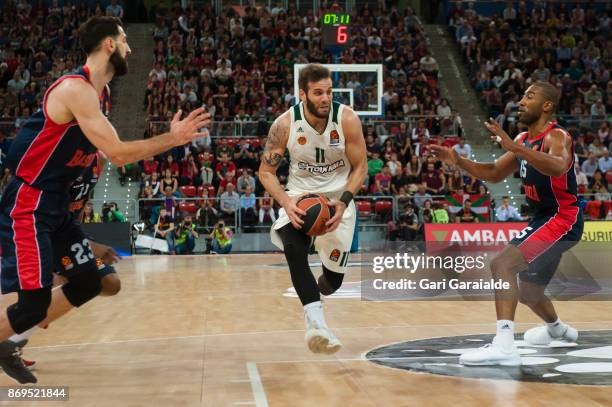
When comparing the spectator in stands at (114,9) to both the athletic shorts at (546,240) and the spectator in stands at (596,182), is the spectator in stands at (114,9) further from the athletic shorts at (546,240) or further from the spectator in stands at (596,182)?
the athletic shorts at (546,240)

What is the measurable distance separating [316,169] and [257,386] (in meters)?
1.88

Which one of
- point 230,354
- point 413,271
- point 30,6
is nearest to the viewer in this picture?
point 230,354

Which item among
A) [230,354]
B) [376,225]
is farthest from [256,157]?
[230,354]

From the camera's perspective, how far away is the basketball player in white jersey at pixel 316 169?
6.03 metres

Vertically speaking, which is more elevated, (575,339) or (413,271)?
(575,339)

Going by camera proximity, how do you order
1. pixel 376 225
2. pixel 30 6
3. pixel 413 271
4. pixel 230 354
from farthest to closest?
pixel 30 6 → pixel 376 225 → pixel 413 271 → pixel 230 354

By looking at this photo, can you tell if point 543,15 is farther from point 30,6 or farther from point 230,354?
point 230,354

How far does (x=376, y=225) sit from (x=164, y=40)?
10374mm

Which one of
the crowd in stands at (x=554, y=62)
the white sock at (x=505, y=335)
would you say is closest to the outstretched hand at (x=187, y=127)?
the white sock at (x=505, y=335)

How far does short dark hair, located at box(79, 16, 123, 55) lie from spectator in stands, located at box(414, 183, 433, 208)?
15.1 m

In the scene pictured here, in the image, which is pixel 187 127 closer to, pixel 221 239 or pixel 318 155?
pixel 318 155

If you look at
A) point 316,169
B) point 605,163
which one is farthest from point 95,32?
point 605,163

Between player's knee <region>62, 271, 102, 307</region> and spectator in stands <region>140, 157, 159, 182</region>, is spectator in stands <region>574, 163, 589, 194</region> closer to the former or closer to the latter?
spectator in stands <region>140, 157, 159, 182</region>

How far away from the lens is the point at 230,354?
6473 millimetres
